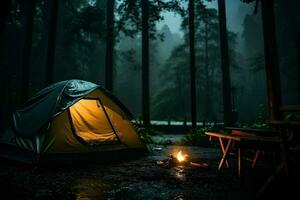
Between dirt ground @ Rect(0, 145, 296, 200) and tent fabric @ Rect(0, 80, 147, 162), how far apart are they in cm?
60

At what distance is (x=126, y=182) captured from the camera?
570cm

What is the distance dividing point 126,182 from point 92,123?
127 inches

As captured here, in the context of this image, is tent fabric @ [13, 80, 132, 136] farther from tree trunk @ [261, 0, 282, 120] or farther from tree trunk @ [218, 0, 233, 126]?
tree trunk @ [218, 0, 233, 126]

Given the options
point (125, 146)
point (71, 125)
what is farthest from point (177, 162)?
point (71, 125)

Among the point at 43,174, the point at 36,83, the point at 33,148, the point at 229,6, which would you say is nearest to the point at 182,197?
the point at 43,174

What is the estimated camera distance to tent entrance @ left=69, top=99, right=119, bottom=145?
26.3ft

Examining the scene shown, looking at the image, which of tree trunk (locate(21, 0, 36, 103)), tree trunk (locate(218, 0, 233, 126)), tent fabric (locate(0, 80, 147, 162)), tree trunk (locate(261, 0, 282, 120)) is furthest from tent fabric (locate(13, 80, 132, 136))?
tree trunk (locate(218, 0, 233, 126))

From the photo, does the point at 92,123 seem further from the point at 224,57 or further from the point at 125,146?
the point at 224,57

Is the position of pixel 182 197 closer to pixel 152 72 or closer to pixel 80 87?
pixel 80 87

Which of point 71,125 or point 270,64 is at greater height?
point 270,64

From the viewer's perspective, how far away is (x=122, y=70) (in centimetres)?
5269

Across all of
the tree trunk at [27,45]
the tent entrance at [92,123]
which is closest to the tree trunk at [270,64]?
the tent entrance at [92,123]

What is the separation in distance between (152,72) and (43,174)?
52002 millimetres


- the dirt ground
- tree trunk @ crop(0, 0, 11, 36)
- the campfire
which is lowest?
the dirt ground
